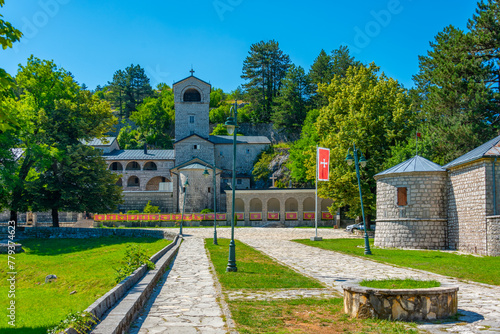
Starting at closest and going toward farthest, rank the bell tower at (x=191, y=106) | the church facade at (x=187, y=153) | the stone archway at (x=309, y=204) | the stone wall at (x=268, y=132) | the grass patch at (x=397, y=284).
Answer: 1. the grass patch at (x=397, y=284)
2. the stone archway at (x=309, y=204)
3. the church facade at (x=187, y=153)
4. the bell tower at (x=191, y=106)
5. the stone wall at (x=268, y=132)

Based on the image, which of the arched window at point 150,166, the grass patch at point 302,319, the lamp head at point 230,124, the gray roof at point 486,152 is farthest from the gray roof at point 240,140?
the grass patch at point 302,319

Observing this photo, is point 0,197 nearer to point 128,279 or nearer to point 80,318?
point 128,279

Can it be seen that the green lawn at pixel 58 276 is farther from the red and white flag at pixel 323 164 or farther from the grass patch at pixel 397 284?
the red and white flag at pixel 323 164

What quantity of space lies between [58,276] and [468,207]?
691 inches

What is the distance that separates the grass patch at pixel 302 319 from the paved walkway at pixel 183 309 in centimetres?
41

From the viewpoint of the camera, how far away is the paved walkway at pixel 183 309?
6.36m

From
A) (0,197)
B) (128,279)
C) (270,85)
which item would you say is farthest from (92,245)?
(270,85)

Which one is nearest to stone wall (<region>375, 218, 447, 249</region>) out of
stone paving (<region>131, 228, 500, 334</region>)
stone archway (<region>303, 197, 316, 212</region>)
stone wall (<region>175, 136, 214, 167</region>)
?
stone paving (<region>131, 228, 500, 334</region>)

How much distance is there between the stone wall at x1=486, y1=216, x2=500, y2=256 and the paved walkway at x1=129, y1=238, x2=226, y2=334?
489 inches

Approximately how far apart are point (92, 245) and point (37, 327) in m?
22.5

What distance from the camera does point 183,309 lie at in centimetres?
763

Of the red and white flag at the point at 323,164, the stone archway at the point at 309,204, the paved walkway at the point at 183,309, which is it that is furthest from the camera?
the stone archway at the point at 309,204

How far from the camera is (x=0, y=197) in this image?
31422 mm

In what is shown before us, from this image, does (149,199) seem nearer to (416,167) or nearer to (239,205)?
(239,205)
